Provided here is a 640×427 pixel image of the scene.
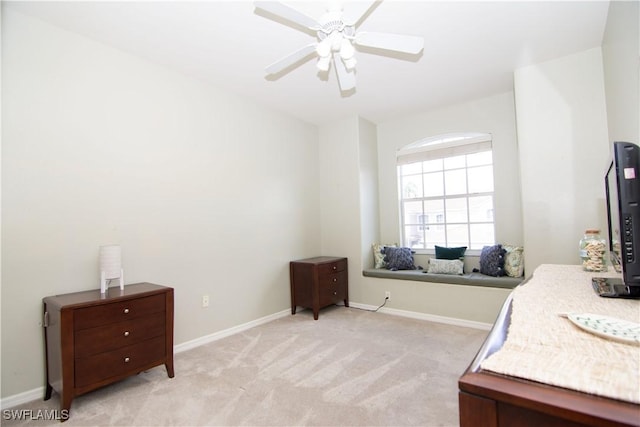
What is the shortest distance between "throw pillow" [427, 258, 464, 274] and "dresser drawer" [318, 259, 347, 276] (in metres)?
1.09

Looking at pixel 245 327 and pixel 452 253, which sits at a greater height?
pixel 452 253

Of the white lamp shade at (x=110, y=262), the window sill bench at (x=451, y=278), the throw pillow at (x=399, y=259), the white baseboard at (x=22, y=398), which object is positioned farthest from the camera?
the throw pillow at (x=399, y=259)

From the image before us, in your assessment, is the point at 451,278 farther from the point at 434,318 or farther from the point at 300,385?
the point at 300,385

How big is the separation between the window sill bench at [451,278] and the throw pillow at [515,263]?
3.3 inches

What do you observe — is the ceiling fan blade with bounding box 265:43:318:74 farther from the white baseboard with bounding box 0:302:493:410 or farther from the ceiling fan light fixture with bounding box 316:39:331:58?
the white baseboard with bounding box 0:302:493:410

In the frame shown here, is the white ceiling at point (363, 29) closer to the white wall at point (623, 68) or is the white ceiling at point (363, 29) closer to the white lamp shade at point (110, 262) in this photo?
the white wall at point (623, 68)

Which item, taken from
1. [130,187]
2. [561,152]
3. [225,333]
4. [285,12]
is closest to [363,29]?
[285,12]

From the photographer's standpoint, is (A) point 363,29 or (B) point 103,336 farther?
(A) point 363,29

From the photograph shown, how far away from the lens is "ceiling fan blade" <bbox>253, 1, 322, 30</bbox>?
1610 mm

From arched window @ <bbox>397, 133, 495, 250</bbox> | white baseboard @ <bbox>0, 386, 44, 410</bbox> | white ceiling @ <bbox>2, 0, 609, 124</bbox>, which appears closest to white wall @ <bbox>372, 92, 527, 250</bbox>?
arched window @ <bbox>397, 133, 495, 250</bbox>

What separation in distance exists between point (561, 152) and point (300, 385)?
302 centimetres

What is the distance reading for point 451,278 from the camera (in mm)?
3414

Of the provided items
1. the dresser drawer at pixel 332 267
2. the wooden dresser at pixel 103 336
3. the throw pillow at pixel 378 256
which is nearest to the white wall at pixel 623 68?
the throw pillow at pixel 378 256

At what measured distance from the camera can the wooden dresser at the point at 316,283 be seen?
3.63 m
